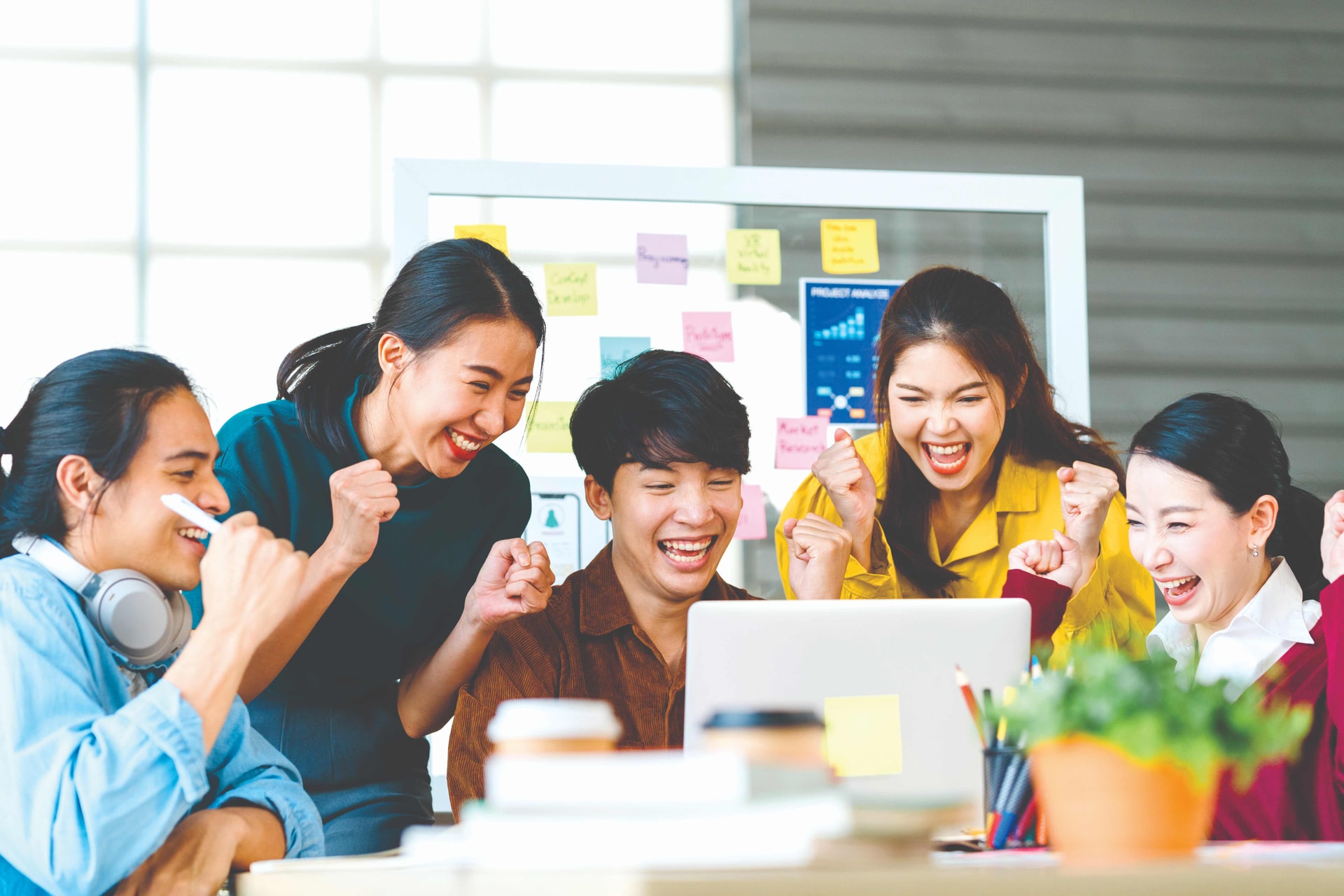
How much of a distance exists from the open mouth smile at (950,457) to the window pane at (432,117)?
1.89m

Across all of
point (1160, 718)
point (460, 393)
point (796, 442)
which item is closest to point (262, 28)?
point (796, 442)

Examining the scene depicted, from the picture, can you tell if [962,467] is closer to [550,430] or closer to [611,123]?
[550,430]

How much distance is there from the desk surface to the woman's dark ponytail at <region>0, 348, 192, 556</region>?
29.4 inches

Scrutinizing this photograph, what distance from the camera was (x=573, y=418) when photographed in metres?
2.13

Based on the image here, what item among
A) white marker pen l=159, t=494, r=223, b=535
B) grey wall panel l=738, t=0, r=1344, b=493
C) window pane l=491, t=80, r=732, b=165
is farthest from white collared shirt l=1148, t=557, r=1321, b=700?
window pane l=491, t=80, r=732, b=165

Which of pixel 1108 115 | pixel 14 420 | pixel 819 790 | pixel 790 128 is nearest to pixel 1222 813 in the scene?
pixel 819 790

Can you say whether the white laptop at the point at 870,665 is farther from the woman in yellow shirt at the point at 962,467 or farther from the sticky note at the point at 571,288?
the sticky note at the point at 571,288

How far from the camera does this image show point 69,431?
134cm

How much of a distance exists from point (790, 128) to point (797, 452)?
1.27 metres

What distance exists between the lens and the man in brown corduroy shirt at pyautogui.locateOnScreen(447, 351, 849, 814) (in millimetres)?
1883

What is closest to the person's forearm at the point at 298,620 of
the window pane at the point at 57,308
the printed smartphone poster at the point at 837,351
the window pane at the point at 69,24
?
the printed smartphone poster at the point at 837,351

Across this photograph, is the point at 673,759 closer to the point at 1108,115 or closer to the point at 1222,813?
the point at 1222,813

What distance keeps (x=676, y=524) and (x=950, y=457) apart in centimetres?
61

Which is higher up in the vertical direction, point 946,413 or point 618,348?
point 618,348
